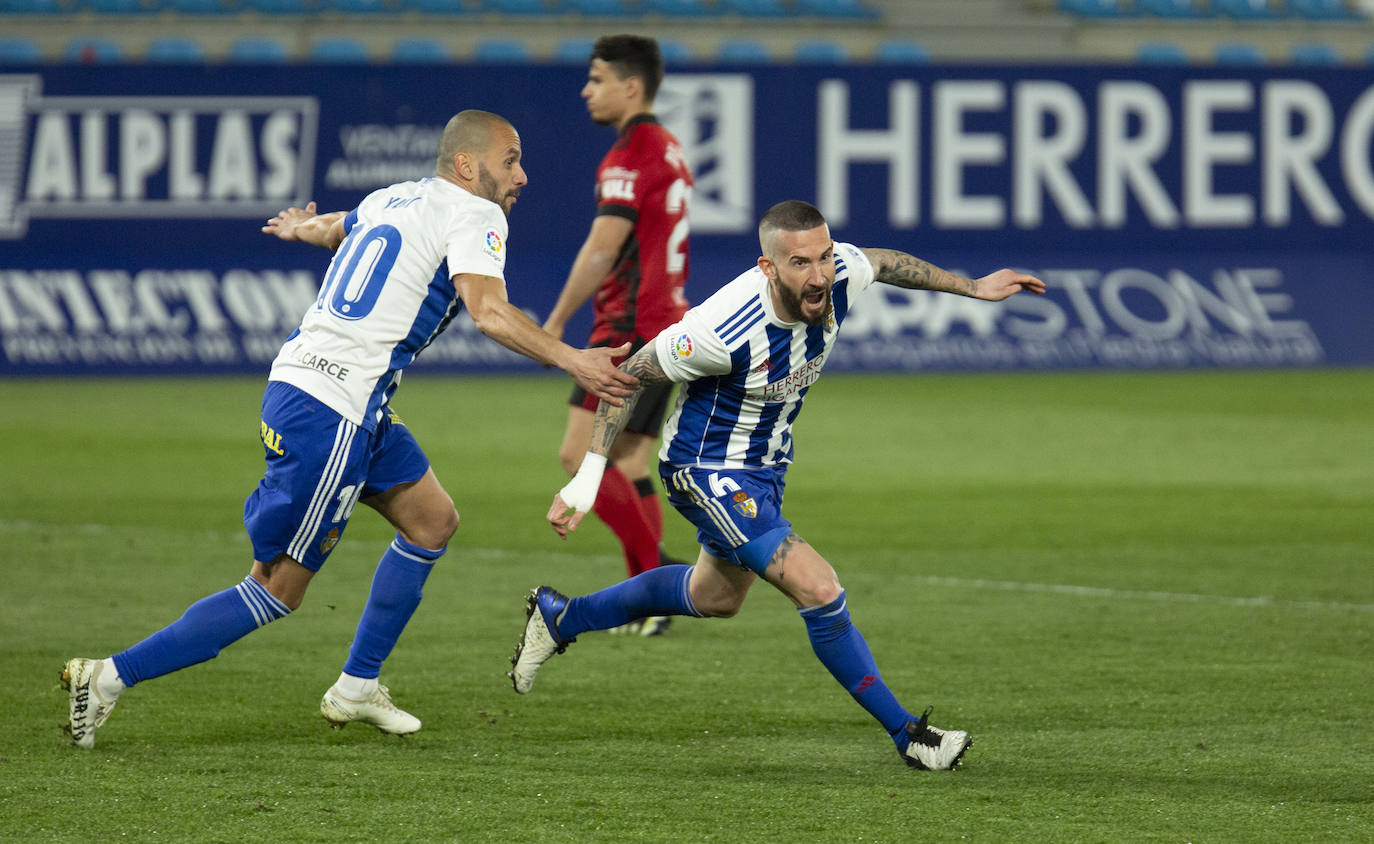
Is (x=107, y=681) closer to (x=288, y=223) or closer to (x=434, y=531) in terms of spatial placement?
(x=434, y=531)

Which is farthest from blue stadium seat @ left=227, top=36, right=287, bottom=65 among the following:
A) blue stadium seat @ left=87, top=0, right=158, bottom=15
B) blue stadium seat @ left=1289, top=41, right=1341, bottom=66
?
blue stadium seat @ left=1289, top=41, right=1341, bottom=66

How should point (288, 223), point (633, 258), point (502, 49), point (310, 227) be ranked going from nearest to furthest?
point (310, 227), point (288, 223), point (633, 258), point (502, 49)

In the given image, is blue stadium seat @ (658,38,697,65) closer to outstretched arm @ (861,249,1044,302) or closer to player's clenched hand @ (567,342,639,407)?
outstretched arm @ (861,249,1044,302)

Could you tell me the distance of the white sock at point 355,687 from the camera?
5.04 meters

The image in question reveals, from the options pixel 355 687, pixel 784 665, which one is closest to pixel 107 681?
pixel 355 687

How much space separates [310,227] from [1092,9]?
17206 millimetres

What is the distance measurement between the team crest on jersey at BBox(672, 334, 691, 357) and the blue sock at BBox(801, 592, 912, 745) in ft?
2.60

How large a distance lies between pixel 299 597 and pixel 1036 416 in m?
9.70

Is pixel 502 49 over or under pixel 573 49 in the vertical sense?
under

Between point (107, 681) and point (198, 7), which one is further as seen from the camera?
point (198, 7)

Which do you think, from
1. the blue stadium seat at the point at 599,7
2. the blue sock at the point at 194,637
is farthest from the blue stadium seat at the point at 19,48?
the blue sock at the point at 194,637

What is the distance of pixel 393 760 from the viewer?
15.9ft

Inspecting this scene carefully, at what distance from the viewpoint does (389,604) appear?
16.9ft

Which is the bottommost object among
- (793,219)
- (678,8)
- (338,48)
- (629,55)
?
(338,48)
